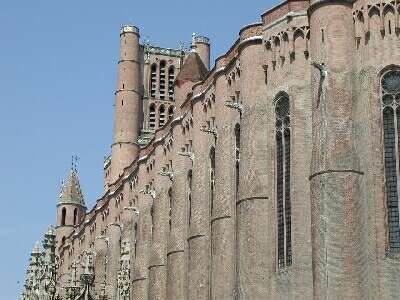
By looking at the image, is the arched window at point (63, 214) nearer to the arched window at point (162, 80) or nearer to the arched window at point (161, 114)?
the arched window at point (161, 114)

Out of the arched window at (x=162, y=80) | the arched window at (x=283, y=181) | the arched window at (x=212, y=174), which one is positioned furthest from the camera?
the arched window at (x=162, y=80)

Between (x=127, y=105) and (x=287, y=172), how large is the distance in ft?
128

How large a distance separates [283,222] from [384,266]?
18.9ft

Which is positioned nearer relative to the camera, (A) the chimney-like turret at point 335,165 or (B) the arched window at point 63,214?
(A) the chimney-like turret at point 335,165

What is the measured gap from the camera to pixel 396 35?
3216cm

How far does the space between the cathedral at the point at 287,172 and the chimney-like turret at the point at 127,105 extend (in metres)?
20.9

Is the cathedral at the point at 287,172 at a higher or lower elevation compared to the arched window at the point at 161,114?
lower

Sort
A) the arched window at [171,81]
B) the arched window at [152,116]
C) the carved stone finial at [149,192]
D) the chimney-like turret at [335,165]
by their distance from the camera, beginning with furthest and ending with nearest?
the arched window at [171,81]
the arched window at [152,116]
the carved stone finial at [149,192]
the chimney-like turret at [335,165]

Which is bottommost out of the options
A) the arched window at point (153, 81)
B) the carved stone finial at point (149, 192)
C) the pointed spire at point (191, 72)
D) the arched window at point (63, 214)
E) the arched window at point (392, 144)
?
the arched window at point (392, 144)

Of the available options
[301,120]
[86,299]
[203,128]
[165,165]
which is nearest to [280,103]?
[301,120]

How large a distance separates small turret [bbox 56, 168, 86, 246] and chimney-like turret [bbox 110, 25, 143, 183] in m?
19.5

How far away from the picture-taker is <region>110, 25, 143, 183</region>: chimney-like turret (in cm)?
7119

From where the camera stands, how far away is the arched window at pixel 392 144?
30469mm

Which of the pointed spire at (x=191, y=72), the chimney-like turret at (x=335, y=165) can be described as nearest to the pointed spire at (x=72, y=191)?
the pointed spire at (x=191, y=72)
